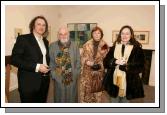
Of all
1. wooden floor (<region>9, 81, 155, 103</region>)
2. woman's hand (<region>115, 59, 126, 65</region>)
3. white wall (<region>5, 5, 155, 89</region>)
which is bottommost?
wooden floor (<region>9, 81, 155, 103</region>)

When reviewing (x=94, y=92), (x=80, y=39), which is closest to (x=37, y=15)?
(x=80, y=39)

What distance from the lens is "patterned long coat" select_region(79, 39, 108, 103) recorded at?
80.8 inches

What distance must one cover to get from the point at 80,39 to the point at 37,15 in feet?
1.32

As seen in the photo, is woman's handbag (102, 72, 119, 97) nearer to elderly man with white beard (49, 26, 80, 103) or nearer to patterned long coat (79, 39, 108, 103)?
patterned long coat (79, 39, 108, 103)

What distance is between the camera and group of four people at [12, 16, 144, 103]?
203 centimetres

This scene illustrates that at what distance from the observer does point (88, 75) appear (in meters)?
2.09

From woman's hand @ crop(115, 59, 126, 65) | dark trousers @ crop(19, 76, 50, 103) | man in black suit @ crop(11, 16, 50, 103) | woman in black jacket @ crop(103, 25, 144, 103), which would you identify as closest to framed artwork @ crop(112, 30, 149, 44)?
woman in black jacket @ crop(103, 25, 144, 103)

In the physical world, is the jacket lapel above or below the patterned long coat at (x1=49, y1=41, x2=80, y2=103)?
above

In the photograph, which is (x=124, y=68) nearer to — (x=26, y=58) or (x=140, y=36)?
(x=140, y=36)

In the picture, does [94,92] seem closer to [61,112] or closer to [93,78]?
[93,78]

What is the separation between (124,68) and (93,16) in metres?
0.50

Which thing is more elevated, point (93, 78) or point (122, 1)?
point (122, 1)

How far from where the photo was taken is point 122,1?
2.03m

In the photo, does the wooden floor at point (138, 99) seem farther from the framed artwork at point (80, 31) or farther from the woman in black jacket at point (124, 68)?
the framed artwork at point (80, 31)
